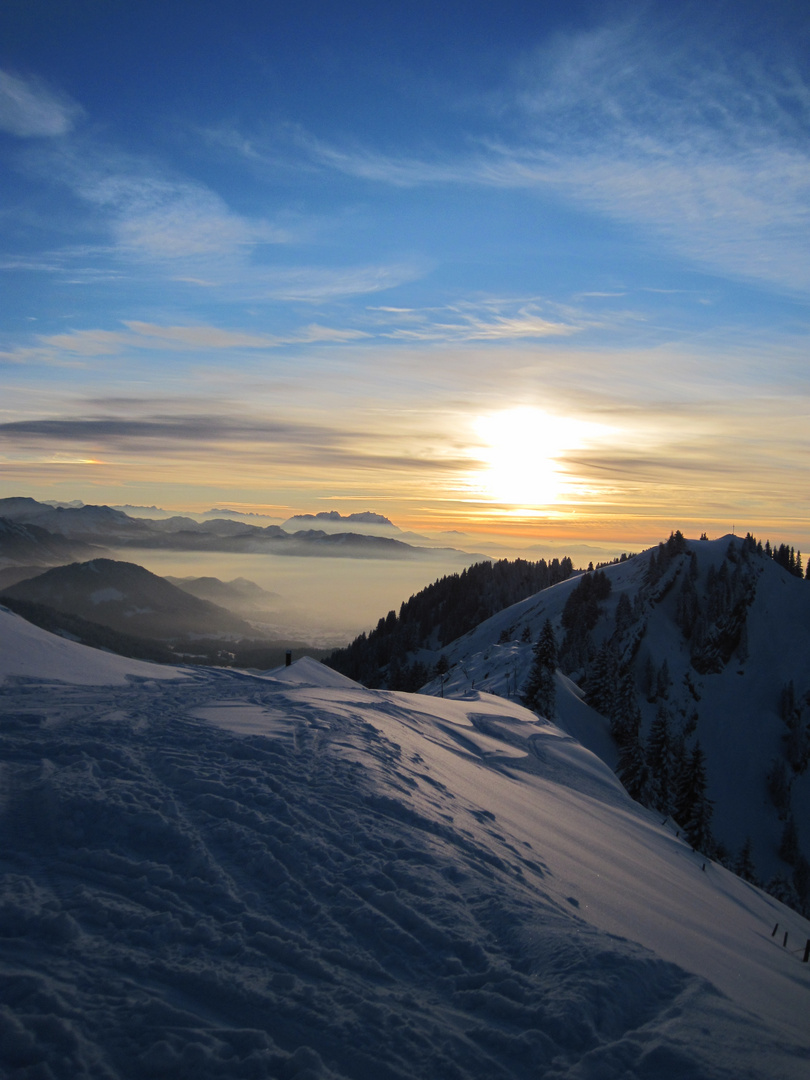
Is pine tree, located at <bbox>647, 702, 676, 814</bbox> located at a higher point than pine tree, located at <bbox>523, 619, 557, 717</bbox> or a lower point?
lower

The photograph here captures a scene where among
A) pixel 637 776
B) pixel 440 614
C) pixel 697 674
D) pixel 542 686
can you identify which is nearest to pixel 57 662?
pixel 542 686

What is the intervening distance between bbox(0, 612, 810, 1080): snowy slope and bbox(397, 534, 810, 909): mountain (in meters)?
39.3

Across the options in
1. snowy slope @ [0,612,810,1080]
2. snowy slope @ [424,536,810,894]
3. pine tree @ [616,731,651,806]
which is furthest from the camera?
snowy slope @ [424,536,810,894]

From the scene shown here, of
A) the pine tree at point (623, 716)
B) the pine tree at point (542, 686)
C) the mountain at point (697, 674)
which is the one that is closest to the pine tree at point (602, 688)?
the mountain at point (697, 674)

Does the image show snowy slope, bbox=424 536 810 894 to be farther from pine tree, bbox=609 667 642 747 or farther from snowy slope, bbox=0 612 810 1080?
snowy slope, bbox=0 612 810 1080

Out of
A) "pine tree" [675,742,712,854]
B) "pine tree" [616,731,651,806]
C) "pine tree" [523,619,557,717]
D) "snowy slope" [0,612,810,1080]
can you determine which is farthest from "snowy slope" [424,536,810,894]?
"snowy slope" [0,612,810,1080]

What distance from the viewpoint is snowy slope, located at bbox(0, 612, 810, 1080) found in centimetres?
485

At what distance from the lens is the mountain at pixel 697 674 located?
2338 inches

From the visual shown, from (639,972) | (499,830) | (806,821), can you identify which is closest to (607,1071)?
(639,972)

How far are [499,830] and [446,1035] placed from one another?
256 inches

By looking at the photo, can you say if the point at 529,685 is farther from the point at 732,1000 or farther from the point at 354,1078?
the point at 354,1078

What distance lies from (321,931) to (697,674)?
345 feet

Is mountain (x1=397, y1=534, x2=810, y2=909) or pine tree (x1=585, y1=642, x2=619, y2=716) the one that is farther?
pine tree (x1=585, y1=642, x2=619, y2=716)

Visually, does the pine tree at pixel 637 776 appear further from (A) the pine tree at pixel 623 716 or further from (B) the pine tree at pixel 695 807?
(A) the pine tree at pixel 623 716
